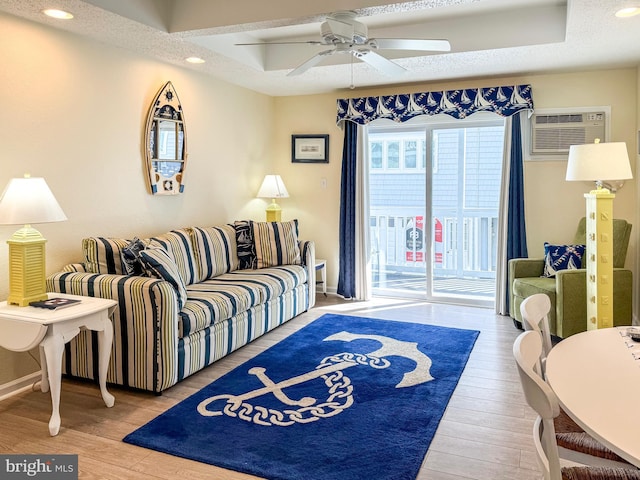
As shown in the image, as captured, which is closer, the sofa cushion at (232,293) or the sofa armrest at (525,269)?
the sofa cushion at (232,293)

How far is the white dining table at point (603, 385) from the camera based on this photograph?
1.18 metres

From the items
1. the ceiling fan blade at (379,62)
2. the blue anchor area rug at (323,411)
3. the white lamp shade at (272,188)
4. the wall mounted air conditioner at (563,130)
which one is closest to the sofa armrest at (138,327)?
the blue anchor area rug at (323,411)

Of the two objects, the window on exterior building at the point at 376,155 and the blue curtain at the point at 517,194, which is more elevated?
the window on exterior building at the point at 376,155

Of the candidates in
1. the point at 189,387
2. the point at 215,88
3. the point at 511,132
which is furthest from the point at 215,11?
the point at 511,132

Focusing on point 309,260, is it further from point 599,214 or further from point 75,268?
point 599,214

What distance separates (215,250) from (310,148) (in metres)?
2.01

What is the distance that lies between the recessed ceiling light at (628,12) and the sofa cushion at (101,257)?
360cm

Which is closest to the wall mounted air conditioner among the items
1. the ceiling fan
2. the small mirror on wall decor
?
the ceiling fan

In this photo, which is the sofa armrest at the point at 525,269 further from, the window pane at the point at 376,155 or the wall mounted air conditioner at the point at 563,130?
the window pane at the point at 376,155

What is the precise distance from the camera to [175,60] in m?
4.29

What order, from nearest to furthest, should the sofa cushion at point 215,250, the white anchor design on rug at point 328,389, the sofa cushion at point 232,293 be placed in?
the white anchor design on rug at point 328,389 < the sofa cushion at point 232,293 < the sofa cushion at point 215,250

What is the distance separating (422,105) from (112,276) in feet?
11.7

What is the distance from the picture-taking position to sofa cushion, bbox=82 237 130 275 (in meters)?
3.39

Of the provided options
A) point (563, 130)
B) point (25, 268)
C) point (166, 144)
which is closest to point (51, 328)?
point (25, 268)
